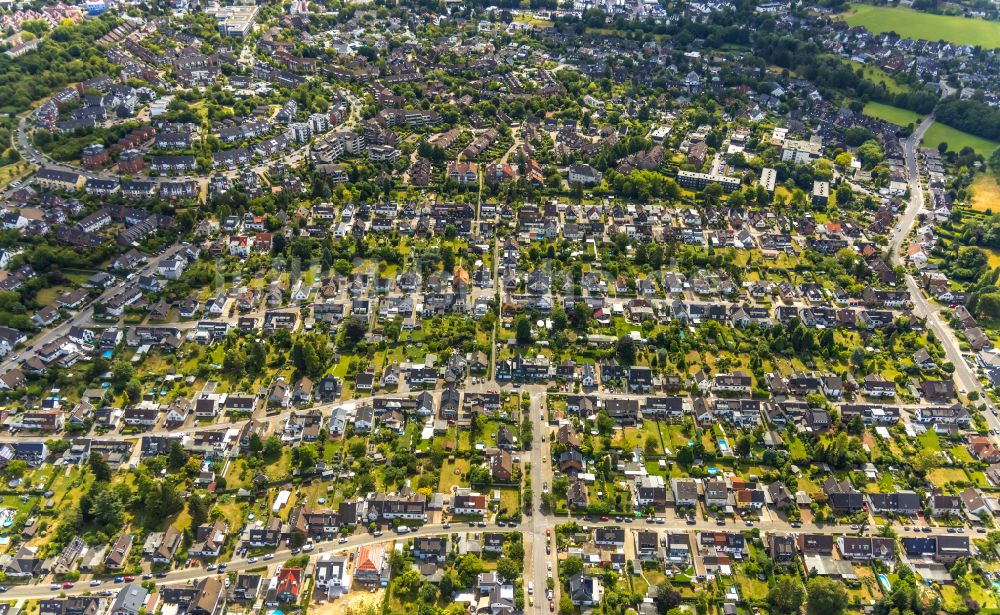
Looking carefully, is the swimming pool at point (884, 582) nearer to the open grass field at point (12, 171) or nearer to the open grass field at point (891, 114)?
the open grass field at point (891, 114)

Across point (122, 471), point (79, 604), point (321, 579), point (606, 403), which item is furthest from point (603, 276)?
point (79, 604)

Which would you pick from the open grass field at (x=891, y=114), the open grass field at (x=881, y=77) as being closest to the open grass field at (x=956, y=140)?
the open grass field at (x=891, y=114)

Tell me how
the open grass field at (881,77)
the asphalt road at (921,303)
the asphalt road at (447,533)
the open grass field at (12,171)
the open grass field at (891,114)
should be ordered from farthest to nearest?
the open grass field at (881,77) < the open grass field at (891,114) < the open grass field at (12,171) < the asphalt road at (921,303) < the asphalt road at (447,533)

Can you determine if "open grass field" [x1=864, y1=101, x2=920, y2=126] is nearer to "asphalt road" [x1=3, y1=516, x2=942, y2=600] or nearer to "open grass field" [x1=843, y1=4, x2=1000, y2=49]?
"open grass field" [x1=843, y1=4, x2=1000, y2=49]

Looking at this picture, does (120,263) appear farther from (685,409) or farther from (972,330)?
(972,330)

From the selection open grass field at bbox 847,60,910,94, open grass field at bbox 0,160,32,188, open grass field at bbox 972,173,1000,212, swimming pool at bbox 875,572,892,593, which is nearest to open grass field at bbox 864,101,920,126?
open grass field at bbox 847,60,910,94

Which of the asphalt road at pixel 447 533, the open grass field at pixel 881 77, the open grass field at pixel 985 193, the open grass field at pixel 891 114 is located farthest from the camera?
the open grass field at pixel 881 77

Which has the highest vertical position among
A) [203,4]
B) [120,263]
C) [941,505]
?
Answer: [203,4]
